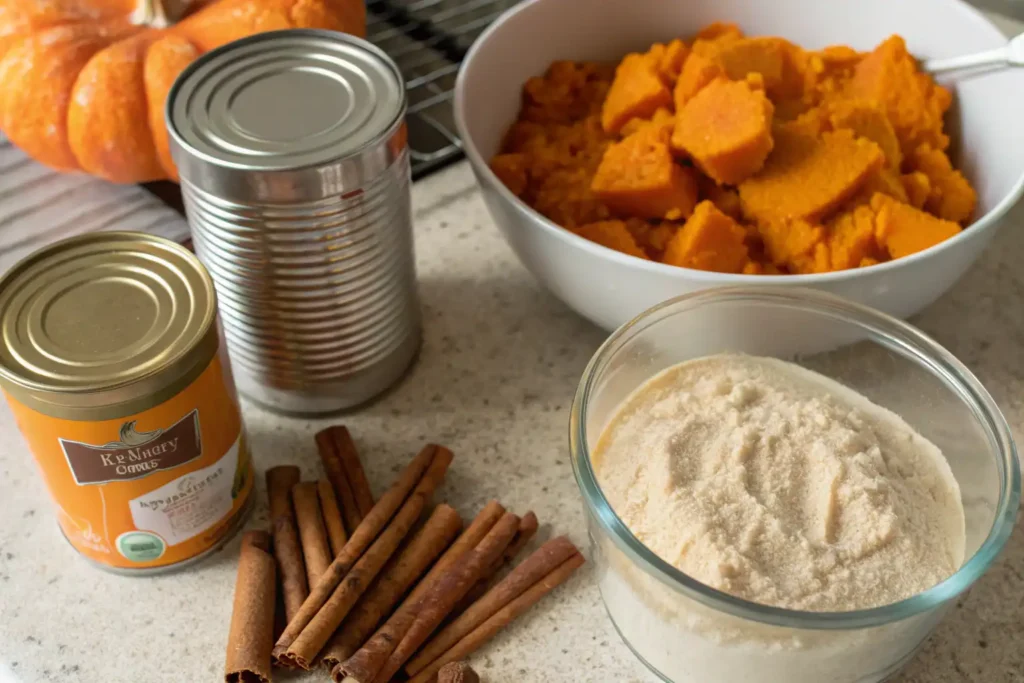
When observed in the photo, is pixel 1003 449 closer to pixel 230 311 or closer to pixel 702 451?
pixel 702 451

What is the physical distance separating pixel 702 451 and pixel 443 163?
0.55m

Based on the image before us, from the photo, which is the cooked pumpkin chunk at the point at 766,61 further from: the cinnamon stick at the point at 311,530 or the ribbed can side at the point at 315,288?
the cinnamon stick at the point at 311,530

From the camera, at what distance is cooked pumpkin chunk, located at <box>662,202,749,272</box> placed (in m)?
0.81

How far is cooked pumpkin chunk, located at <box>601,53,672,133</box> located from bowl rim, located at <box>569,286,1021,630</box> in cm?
24

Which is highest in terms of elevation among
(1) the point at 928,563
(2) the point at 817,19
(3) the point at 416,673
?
(2) the point at 817,19

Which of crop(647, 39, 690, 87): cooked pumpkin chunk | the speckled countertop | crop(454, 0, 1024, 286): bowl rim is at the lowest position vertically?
the speckled countertop

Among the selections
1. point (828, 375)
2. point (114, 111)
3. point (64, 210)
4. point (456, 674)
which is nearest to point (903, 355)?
point (828, 375)

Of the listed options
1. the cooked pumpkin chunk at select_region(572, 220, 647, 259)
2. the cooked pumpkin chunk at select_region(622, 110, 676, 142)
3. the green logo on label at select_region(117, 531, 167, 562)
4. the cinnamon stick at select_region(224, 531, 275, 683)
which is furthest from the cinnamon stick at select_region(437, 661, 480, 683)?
the cooked pumpkin chunk at select_region(622, 110, 676, 142)

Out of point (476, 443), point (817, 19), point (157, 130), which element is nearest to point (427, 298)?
point (476, 443)

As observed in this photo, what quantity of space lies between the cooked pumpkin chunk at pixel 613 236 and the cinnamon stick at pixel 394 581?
258mm

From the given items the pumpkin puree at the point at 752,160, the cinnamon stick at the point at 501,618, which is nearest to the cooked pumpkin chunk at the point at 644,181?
the pumpkin puree at the point at 752,160

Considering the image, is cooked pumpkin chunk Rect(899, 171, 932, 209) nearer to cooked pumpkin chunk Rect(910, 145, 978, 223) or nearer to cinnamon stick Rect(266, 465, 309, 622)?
cooked pumpkin chunk Rect(910, 145, 978, 223)

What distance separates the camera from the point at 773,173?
2.83ft

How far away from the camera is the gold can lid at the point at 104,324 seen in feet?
2.10
